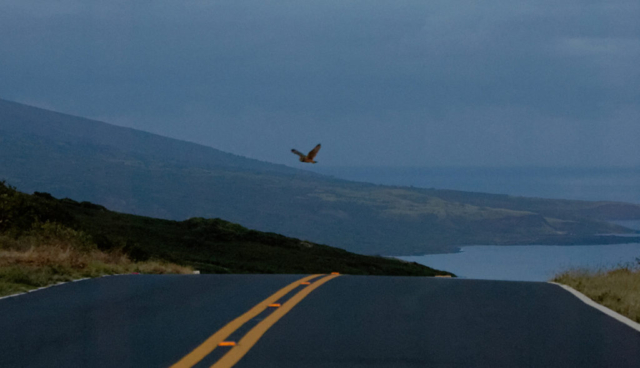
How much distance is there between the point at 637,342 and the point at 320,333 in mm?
3060

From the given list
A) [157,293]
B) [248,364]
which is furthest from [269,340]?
[157,293]

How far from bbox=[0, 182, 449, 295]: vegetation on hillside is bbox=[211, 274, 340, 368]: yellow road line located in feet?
13.2

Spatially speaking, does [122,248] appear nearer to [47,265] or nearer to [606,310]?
[47,265]

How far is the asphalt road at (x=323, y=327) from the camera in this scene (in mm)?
7129

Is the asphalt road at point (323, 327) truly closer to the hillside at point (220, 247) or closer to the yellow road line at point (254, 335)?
the yellow road line at point (254, 335)

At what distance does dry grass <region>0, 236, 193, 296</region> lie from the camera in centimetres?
1270

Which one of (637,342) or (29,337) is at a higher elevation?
(637,342)

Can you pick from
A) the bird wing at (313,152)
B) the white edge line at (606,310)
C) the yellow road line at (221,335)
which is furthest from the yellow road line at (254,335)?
the bird wing at (313,152)

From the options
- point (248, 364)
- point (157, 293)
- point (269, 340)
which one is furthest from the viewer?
point (157, 293)

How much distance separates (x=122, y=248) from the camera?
23125 mm

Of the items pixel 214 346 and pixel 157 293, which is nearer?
pixel 214 346

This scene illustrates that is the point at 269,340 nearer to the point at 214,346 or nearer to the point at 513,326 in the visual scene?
the point at 214,346

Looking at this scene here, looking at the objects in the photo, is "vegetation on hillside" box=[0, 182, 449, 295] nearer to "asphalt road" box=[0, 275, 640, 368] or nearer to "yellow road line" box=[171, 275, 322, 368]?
"asphalt road" box=[0, 275, 640, 368]

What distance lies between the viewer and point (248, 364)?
6.80 meters
